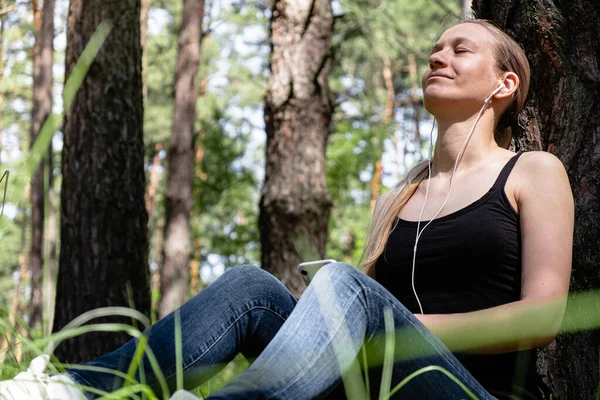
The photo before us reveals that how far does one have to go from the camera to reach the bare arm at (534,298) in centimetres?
174

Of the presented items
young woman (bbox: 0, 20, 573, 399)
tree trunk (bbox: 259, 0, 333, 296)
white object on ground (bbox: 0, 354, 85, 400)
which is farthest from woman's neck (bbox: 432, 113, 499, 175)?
tree trunk (bbox: 259, 0, 333, 296)

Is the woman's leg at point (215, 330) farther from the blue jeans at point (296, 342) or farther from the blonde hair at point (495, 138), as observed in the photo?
the blonde hair at point (495, 138)

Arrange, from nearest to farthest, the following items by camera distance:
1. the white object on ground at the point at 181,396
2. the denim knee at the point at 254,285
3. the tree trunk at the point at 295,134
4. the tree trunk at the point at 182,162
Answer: the white object on ground at the point at 181,396
the denim knee at the point at 254,285
the tree trunk at the point at 295,134
the tree trunk at the point at 182,162

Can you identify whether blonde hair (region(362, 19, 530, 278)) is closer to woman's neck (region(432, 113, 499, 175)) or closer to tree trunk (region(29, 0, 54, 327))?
woman's neck (region(432, 113, 499, 175))

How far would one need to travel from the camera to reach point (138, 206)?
3861mm

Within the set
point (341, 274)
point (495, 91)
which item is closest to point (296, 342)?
point (341, 274)

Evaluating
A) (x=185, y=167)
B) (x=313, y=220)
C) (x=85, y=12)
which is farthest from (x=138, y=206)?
(x=185, y=167)

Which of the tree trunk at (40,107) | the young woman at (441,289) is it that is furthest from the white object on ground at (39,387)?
the tree trunk at (40,107)

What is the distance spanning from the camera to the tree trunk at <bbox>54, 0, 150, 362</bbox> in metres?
3.69

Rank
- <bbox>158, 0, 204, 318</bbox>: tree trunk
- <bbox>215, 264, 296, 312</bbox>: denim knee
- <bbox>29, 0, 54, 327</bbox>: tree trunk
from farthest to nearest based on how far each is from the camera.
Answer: <bbox>29, 0, 54, 327</bbox>: tree trunk, <bbox>158, 0, 204, 318</bbox>: tree trunk, <bbox>215, 264, 296, 312</bbox>: denim knee

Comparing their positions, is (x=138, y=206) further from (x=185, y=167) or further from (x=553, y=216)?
(x=185, y=167)

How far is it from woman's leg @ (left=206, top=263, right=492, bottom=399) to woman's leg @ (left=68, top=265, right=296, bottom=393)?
1.15ft

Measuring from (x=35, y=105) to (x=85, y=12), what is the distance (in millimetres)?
8771

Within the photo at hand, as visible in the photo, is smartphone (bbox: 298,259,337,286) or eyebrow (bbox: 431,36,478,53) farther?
eyebrow (bbox: 431,36,478,53)
